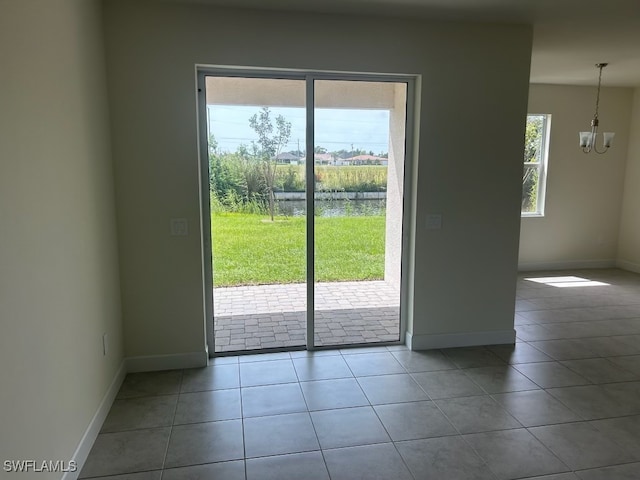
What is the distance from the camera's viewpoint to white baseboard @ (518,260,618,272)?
6.51m

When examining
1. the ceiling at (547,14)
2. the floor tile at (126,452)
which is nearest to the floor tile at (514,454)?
the floor tile at (126,452)

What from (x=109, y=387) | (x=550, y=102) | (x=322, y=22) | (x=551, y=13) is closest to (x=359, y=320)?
(x=109, y=387)

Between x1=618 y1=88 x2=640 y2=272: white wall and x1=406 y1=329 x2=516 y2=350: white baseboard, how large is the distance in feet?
13.2

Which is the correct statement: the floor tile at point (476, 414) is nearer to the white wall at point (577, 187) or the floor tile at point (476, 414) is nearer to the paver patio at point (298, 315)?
the paver patio at point (298, 315)

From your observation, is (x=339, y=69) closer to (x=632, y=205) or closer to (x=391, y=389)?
(x=391, y=389)

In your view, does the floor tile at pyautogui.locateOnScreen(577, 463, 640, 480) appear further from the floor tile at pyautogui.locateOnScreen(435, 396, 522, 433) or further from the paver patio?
the paver patio

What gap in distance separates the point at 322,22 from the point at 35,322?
2633 mm

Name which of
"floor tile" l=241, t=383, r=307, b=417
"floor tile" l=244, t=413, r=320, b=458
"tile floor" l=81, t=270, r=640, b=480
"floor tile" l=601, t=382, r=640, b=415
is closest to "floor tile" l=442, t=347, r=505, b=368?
"tile floor" l=81, t=270, r=640, b=480

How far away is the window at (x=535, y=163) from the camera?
245 inches

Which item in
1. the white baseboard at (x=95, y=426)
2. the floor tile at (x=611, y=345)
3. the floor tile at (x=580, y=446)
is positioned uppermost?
the white baseboard at (x=95, y=426)

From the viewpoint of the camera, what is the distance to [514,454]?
231 centimetres

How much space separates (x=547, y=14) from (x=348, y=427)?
312 centimetres

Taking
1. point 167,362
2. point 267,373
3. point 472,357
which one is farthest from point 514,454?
point 167,362

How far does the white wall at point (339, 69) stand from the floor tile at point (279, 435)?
100 centimetres
